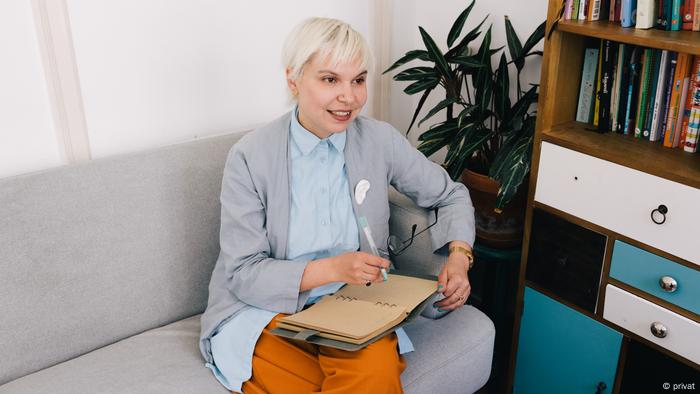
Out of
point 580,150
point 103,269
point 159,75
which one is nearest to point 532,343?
point 580,150

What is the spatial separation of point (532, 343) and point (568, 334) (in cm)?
15

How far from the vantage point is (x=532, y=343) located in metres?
1.95

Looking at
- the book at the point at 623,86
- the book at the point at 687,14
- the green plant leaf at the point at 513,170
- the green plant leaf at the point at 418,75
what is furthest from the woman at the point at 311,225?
the book at the point at 687,14

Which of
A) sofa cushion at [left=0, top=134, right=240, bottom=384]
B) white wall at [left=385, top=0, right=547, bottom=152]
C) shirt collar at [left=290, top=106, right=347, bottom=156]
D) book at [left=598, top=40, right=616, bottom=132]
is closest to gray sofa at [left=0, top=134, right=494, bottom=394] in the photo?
sofa cushion at [left=0, top=134, right=240, bottom=384]


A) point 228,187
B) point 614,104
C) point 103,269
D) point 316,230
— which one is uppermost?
point 614,104

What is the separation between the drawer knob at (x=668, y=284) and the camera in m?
1.51

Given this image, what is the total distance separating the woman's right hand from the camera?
1421 mm

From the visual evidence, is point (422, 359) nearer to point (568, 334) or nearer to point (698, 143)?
point (568, 334)

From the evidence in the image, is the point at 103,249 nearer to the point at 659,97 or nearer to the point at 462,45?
the point at 462,45

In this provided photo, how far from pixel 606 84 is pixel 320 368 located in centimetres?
104

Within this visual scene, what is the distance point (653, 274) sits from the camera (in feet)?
5.11

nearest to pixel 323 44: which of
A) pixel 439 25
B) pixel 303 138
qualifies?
pixel 303 138

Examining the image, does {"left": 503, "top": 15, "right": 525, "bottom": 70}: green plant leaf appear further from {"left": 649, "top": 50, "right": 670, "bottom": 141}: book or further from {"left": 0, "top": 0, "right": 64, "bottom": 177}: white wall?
{"left": 0, "top": 0, "right": 64, "bottom": 177}: white wall

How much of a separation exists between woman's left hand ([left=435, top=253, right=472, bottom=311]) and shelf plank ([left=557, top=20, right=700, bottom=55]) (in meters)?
0.63
